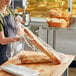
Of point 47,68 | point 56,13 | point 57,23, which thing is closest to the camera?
point 47,68

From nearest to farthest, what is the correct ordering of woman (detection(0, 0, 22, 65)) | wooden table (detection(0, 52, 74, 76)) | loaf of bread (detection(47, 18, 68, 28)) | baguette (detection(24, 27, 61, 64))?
1. wooden table (detection(0, 52, 74, 76))
2. baguette (detection(24, 27, 61, 64))
3. woman (detection(0, 0, 22, 65))
4. loaf of bread (detection(47, 18, 68, 28))

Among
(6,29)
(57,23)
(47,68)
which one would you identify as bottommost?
(47,68)

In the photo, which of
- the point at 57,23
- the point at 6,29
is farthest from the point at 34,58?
the point at 57,23

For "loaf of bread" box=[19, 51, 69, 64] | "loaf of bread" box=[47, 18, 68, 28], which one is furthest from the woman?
"loaf of bread" box=[47, 18, 68, 28]

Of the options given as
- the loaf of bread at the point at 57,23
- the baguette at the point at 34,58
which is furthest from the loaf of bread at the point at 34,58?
the loaf of bread at the point at 57,23

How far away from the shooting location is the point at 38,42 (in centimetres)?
173

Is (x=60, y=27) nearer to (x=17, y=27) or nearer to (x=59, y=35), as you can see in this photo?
(x=59, y=35)

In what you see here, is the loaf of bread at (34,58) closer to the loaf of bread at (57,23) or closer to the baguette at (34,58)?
the baguette at (34,58)

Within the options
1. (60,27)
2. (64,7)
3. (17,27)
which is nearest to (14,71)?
(17,27)

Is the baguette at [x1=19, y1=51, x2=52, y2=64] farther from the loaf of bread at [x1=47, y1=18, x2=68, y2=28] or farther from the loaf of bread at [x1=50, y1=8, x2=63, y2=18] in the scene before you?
the loaf of bread at [x1=50, y1=8, x2=63, y2=18]

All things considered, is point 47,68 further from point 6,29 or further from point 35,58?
point 6,29

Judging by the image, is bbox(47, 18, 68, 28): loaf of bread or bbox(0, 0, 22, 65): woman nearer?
bbox(0, 0, 22, 65): woman

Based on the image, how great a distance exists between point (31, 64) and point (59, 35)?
154cm

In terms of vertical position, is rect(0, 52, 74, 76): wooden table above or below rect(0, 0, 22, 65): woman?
below
